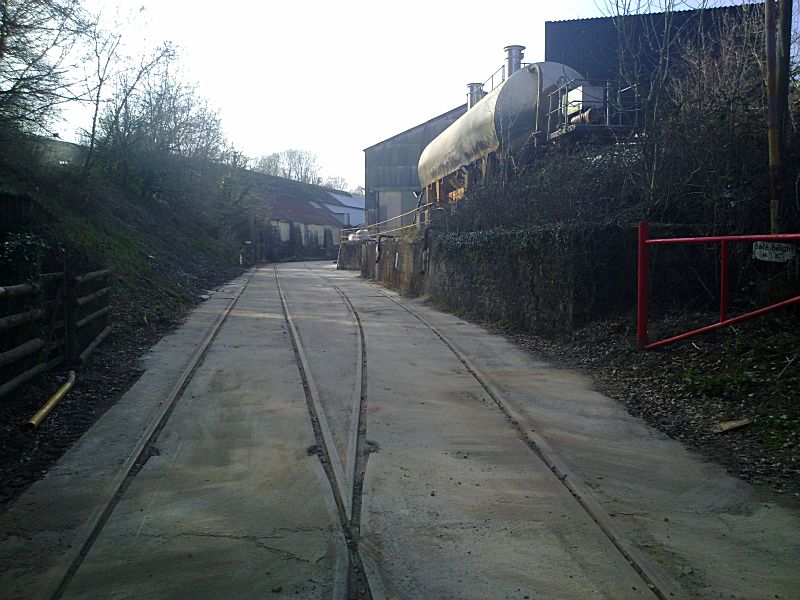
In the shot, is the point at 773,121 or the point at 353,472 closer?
the point at 353,472

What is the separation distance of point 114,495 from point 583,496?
3.42 meters

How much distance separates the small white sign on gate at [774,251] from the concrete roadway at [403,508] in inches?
89.5

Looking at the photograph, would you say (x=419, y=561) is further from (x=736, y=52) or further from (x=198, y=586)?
(x=736, y=52)

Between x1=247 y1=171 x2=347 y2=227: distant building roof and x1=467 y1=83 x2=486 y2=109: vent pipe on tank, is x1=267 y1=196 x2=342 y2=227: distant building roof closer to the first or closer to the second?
x1=247 y1=171 x2=347 y2=227: distant building roof

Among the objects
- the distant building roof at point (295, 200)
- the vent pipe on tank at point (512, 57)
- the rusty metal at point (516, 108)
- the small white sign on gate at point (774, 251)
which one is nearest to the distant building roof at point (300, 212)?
the distant building roof at point (295, 200)

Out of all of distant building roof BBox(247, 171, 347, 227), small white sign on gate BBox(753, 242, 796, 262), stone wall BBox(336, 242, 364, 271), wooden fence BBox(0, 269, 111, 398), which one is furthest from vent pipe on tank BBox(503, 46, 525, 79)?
distant building roof BBox(247, 171, 347, 227)

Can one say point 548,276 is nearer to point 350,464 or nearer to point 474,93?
point 350,464

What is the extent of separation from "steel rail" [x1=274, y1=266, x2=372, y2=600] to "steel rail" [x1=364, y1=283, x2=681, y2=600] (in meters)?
1.53

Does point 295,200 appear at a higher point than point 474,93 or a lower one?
lower

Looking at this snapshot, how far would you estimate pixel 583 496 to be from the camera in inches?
200

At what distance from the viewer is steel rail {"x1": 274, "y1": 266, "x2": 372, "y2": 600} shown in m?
3.95

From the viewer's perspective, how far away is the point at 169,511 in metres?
4.79

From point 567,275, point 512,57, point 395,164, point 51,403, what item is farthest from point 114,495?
point 395,164

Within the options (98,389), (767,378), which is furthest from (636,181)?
(98,389)
